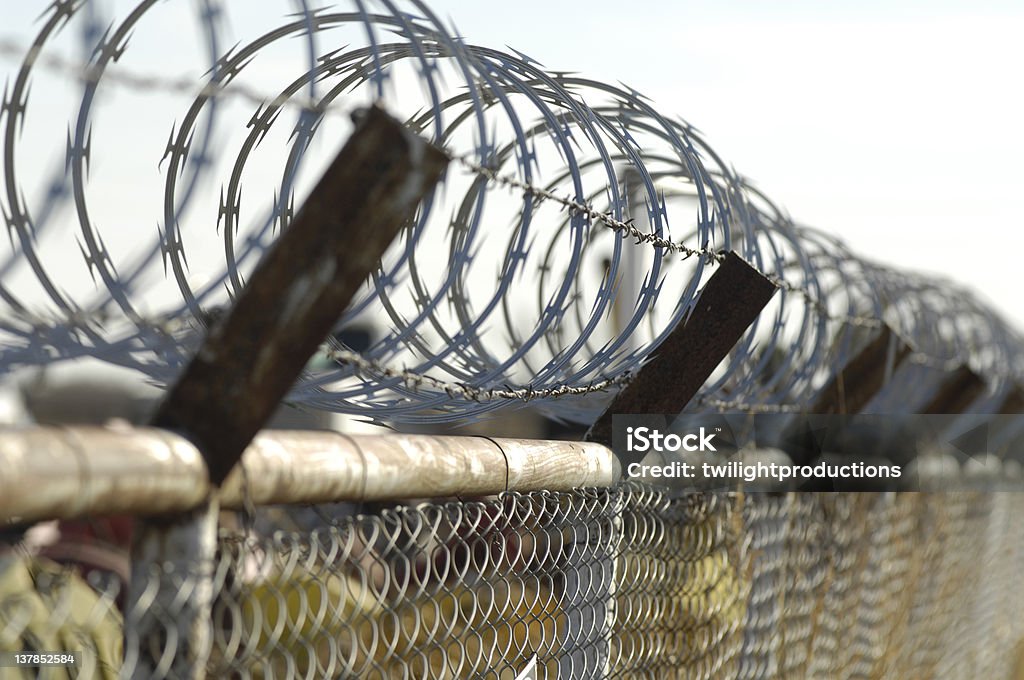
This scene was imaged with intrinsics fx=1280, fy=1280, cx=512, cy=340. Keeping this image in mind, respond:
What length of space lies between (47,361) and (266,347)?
0.47 meters

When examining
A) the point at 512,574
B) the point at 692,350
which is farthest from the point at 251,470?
the point at 692,350

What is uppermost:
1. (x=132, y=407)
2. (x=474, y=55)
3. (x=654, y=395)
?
(x=474, y=55)

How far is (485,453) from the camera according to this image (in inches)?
95.4

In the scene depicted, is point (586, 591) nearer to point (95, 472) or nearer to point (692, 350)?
point (692, 350)

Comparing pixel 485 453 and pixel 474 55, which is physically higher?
pixel 474 55

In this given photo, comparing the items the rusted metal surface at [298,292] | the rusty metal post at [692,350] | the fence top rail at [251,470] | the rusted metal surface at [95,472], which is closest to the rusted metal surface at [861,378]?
the rusty metal post at [692,350]

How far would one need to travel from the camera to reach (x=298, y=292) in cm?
169

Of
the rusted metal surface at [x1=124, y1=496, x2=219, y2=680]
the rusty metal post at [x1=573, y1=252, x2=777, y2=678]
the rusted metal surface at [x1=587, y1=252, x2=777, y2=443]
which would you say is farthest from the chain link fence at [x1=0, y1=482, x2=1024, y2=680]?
the rusted metal surface at [x1=587, y1=252, x2=777, y2=443]

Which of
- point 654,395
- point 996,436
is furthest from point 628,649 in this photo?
point 996,436

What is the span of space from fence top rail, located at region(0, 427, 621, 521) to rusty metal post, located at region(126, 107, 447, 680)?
0.16 ft

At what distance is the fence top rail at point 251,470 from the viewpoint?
4.73ft

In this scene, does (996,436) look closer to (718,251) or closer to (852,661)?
(852,661)

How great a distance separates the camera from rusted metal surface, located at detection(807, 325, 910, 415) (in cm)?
445

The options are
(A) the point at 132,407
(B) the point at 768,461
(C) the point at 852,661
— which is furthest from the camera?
(A) the point at 132,407
